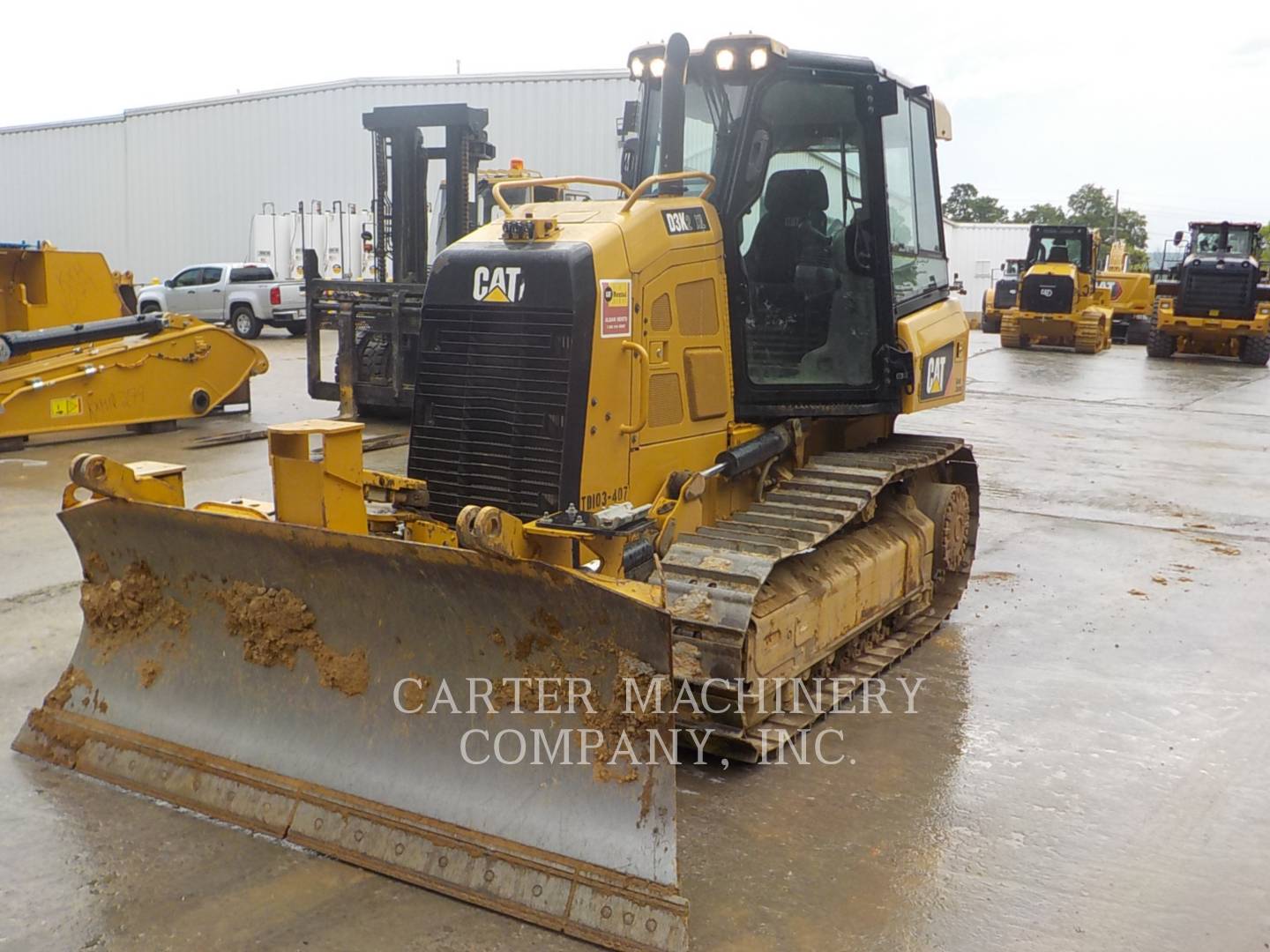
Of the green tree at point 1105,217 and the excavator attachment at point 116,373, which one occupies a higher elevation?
the green tree at point 1105,217

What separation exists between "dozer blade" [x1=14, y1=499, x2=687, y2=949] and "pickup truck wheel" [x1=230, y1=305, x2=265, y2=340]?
21.5 metres

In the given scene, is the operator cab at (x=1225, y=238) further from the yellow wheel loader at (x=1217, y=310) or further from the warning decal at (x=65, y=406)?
the warning decal at (x=65, y=406)

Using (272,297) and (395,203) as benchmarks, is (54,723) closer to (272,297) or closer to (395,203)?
(395,203)

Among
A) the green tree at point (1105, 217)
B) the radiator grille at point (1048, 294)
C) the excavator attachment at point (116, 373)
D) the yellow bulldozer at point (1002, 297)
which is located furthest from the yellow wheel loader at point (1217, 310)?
the green tree at point (1105, 217)

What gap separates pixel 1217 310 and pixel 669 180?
73.9 feet

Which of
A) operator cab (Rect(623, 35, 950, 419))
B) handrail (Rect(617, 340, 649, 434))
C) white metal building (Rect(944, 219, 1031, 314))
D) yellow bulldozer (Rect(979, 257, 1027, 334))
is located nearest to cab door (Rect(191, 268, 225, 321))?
yellow bulldozer (Rect(979, 257, 1027, 334))

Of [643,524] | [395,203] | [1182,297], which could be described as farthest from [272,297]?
[643,524]

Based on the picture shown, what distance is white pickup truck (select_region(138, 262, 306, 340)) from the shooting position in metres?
25.2

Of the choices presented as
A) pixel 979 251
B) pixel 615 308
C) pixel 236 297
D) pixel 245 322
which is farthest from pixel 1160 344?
pixel 615 308

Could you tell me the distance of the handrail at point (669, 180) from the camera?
16.4 ft

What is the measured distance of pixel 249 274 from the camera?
25547 mm

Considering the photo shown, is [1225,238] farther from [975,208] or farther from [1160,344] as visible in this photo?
[975,208]

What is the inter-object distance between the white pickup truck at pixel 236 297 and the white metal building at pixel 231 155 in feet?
15.7

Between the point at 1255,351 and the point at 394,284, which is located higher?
the point at 394,284
